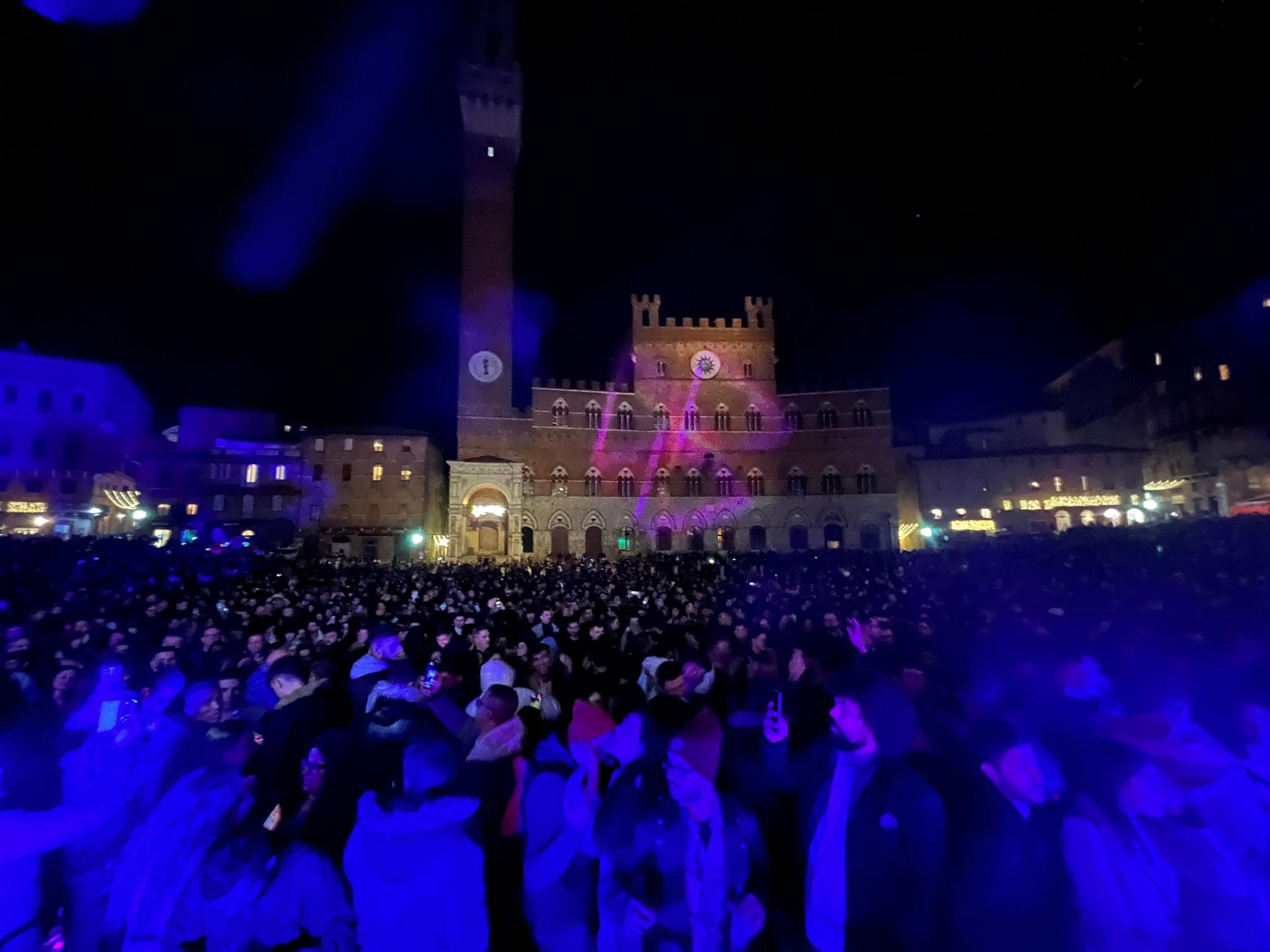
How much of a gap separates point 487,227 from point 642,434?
→ 1590 centimetres

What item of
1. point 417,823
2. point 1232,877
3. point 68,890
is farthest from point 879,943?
point 68,890

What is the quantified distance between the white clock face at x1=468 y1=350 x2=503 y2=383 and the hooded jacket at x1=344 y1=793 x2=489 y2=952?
36786mm

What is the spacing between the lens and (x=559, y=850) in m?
2.78

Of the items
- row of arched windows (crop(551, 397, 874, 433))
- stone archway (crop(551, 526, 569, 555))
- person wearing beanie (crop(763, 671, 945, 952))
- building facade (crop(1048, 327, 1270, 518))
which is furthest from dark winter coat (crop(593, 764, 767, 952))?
building facade (crop(1048, 327, 1270, 518))

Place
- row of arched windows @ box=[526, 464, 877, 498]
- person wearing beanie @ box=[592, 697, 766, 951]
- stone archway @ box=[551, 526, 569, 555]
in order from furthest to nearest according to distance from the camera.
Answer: row of arched windows @ box=[526, 464, 877, 498]
stone archway @ box=[551, 526, 569, 555]
person wearing beanie @ box=[592, 697, 766, 951]

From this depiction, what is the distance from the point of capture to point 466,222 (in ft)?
125

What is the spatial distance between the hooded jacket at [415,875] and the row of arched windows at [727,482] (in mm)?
35568

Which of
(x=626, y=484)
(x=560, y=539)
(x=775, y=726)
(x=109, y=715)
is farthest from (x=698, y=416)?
(x=775, y=726)

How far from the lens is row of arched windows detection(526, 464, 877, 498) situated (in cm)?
3844

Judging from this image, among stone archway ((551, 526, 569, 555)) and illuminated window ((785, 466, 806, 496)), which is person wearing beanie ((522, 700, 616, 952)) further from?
illuminated window ((785, 466, 806, 496))

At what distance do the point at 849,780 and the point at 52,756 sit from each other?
415 cm

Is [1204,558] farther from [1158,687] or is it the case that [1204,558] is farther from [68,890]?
[68,890]

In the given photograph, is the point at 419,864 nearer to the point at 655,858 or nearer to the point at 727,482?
the point at 655,858

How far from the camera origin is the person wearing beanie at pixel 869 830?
2523 mm
